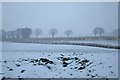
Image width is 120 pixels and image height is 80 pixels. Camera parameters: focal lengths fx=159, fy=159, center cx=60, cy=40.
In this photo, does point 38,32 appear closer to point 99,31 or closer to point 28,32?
point 28,32

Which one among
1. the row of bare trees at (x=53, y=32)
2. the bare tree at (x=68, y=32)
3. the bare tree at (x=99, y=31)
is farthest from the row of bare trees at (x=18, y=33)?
the bare tree at (x=99, y=31)

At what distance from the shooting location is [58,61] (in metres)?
2.21

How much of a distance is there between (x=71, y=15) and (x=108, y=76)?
39.4 inches

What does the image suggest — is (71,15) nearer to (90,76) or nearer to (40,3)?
(40,3)

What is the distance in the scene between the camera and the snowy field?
7.17ft

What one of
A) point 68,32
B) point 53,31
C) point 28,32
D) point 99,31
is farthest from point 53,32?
point 99,31

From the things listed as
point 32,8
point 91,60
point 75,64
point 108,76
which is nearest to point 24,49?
point 32,8

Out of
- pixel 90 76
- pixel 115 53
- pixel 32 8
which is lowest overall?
pixel 90 76

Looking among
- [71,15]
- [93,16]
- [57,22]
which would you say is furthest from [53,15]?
[93,16]

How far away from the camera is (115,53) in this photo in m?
2.20

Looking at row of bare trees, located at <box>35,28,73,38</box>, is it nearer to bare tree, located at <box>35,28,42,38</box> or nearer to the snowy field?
bare tree, located at <box>35,28,42,38</box>

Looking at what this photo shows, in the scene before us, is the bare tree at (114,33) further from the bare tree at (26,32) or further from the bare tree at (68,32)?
the bare tree at (26,32)

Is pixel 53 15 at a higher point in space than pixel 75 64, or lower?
higher

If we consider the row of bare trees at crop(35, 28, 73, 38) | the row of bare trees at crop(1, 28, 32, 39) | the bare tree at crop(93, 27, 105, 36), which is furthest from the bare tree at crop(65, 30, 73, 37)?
the row of bare trees at crop(1, 28, 32, 39)
